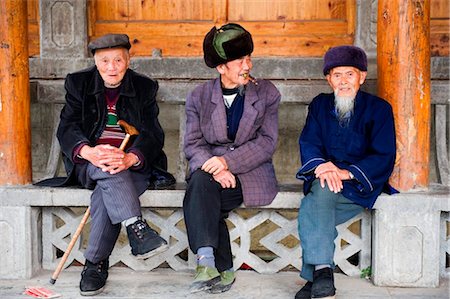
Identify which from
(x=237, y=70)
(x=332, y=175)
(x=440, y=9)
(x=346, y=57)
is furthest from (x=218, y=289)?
(x=440, y=9)

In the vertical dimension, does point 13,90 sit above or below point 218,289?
above

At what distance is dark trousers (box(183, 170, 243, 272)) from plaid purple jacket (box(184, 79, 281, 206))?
4.6 inches

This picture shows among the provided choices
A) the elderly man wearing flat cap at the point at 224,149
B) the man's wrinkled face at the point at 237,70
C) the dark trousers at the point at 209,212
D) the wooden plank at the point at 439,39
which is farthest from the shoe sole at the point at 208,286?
the wooden plank at the point at 439,39

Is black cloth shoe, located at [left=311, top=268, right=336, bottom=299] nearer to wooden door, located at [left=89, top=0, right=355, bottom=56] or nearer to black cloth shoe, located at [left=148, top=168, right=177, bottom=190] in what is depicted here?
black cloth shoe, located at [left=148, top=168, right=177, bottom=190]

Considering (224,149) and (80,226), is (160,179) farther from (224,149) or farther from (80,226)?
(80,226)

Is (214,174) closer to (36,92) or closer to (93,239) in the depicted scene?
(93,239)

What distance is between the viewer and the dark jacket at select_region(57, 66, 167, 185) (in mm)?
4746

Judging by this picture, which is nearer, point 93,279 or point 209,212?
point 209,212

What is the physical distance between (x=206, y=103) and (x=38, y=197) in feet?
4.33

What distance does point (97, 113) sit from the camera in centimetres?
480

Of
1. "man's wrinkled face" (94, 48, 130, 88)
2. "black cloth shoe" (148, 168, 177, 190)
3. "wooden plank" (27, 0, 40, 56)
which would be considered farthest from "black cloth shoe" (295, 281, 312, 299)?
"wooden plank" (27, 0, 40, 56)

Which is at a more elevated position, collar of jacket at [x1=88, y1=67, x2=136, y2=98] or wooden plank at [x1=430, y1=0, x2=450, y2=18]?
wooden plank at [x1=430, y1=0, x2=450, y2=18]

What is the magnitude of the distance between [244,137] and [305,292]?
108cm

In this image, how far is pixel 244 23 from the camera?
6074 millimetres
